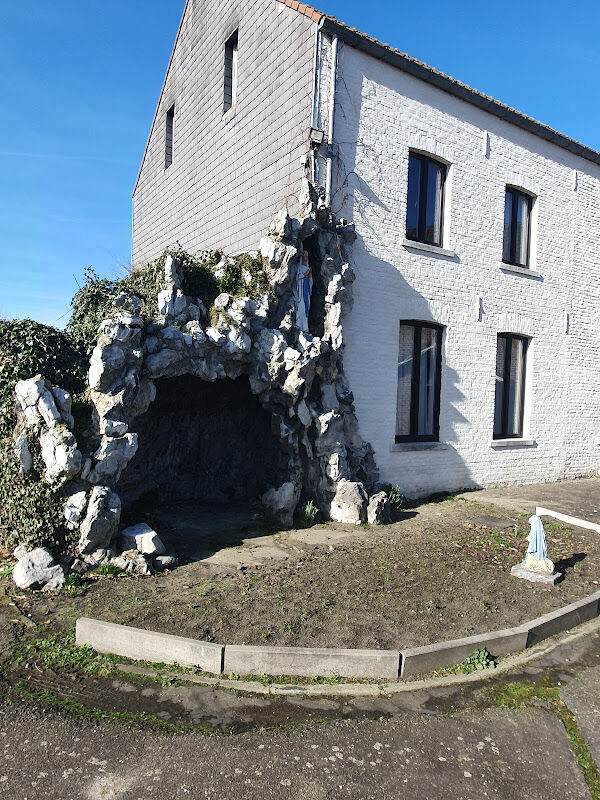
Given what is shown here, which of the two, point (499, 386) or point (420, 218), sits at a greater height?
point (420, 218)

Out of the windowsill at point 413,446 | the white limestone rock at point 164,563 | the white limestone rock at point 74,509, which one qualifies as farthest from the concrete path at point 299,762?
the windowsill at point 413,446

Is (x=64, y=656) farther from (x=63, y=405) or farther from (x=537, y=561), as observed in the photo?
(x=537, y=561)

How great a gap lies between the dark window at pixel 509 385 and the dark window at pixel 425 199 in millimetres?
2973

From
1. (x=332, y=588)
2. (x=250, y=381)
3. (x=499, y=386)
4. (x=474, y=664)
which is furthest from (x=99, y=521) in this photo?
(x=499, y=386)

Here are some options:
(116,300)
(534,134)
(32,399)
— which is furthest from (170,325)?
(534,134)

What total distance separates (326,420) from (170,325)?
9.43 ft

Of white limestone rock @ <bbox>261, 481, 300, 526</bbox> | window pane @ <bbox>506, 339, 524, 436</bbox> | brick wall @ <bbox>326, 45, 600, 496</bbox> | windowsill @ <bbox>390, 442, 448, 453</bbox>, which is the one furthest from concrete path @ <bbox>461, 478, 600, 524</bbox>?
white limestone rock @ <bbox>261, 481, 300, 526</bbox>

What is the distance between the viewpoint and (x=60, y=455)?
6.28 metres

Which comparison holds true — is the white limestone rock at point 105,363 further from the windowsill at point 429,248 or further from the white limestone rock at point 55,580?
the windowsill at point 429,248

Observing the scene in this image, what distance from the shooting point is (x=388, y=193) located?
10516 millimetres

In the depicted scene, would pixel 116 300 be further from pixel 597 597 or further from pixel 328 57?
pixel 597 597

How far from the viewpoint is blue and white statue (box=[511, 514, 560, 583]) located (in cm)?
681

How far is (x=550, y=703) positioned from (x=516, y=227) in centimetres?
1102

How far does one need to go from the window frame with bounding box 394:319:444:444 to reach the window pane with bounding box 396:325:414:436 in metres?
0.06
